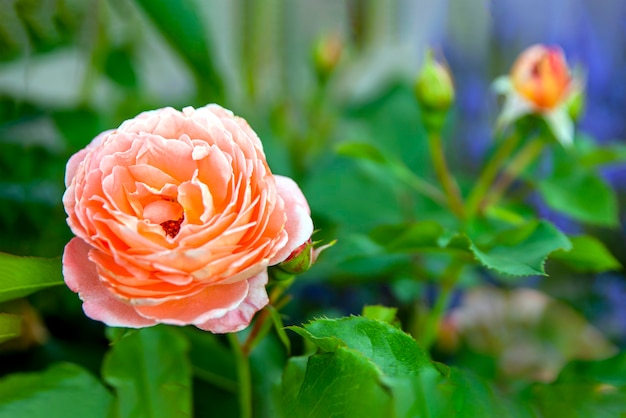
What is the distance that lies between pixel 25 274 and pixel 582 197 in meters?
0.33

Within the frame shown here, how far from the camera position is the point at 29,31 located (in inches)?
17.3

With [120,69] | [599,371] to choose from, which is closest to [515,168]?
[599,371]

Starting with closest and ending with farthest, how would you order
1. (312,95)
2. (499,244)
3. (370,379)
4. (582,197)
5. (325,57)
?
(370,379), (499,244), (582,197), (325,57), (312,95)

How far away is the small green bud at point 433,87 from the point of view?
1.15 ft

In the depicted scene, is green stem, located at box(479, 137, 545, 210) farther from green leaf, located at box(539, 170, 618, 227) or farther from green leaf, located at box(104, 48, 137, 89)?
green leaf, located at box(104, 48, 137, 89)

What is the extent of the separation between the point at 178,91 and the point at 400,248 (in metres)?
0.60

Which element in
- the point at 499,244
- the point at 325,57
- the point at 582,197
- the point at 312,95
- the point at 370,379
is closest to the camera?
the point at 370,379

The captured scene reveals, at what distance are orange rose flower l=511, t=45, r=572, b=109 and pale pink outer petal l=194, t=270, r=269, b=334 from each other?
228mm

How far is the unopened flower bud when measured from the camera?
57cm

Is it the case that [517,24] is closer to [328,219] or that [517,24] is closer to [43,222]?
[328,219]

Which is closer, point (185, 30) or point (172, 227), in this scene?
point (172, 227)

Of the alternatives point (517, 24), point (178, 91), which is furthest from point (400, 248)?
point (178, 91)

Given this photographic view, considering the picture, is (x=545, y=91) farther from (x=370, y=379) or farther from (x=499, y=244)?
(x=370, y=379)

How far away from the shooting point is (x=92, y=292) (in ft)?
0.66
